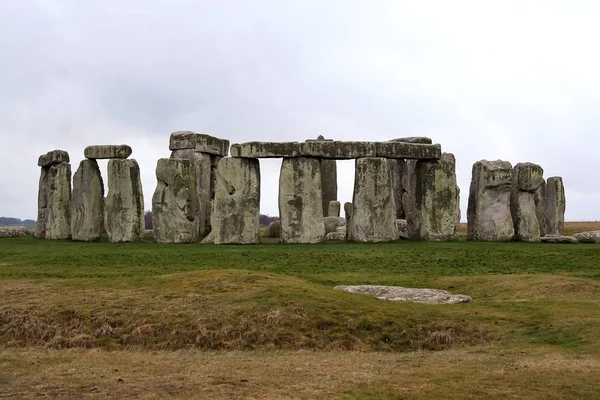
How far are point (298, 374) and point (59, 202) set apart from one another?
23.5 metres

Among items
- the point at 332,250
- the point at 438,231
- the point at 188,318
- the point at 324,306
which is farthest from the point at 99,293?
the point at 438,231

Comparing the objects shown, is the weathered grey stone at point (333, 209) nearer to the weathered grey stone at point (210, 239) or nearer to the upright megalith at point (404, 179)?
the upright megalith at point (404, 179)

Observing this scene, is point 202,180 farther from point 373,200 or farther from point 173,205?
point 373,200

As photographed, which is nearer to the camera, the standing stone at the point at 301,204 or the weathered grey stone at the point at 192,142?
the standing stone at the point at 301,204

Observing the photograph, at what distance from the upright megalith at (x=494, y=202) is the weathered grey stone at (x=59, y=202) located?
1658 cm

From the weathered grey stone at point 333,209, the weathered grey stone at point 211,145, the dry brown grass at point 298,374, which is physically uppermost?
the weathered grey stone at point 211,145

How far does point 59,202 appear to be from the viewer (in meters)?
33.2

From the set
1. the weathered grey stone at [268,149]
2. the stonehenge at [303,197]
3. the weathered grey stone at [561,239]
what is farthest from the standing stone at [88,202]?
the weathered grey stone at [561,239]

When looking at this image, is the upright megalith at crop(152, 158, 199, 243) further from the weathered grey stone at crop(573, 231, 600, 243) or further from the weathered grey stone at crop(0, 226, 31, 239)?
the weathered grey stone at crop(573, 231, 600, 243)

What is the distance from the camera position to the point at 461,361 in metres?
13.0

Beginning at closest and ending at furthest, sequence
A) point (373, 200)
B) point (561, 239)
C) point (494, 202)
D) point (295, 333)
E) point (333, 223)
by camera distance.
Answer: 1. point (295, 333)
2. point (373, 200)
3. point (561, 239)
4. point (494, 202)
5. point (333, 223)

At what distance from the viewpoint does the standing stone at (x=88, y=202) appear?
103 feet

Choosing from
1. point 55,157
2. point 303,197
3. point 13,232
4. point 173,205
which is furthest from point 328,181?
point 13,232

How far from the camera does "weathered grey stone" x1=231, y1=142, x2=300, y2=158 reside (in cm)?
2906
